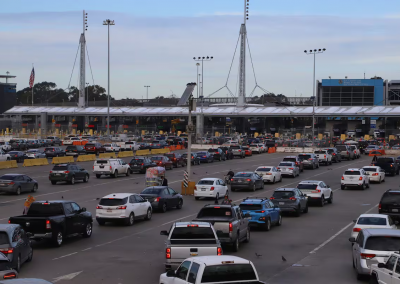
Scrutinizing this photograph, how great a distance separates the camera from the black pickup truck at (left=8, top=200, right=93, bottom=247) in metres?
19.4

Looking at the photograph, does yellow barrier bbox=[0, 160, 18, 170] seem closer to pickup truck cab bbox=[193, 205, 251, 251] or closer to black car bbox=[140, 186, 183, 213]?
black car bbox=[140, 186, 183, 213]

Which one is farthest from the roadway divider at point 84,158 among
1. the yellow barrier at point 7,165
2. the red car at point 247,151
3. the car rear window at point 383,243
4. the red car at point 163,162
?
the car rear window at point 383,243

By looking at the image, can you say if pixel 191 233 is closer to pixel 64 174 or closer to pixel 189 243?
pixel 189 243

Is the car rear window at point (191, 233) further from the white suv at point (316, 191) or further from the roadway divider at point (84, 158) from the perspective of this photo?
the roadway divider at point (84, 158)

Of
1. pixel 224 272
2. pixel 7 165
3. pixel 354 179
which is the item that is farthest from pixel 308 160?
pixel 224 272

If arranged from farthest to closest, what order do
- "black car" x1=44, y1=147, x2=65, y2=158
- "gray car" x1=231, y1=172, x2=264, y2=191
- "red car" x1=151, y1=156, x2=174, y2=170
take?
1. "black car" x1=44, y1=147, x2=65, y2=158
2. "red car" x1=151, y1=156, x2=174, y2=170
3. "gray car" x1=231, y1=172, x2=264, y2=191

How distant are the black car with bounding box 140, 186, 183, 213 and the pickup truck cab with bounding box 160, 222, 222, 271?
13.2 metres

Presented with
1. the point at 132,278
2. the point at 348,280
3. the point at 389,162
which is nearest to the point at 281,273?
the point at 348,280

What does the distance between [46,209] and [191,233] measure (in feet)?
22.7

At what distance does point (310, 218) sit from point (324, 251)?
8409mm

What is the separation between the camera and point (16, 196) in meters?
34.8

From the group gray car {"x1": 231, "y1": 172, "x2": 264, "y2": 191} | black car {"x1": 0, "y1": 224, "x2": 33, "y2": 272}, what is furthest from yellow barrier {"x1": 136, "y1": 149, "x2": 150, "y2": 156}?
black car {"x1": 0, "y1": 224, "x2": 33, "y2": 272}

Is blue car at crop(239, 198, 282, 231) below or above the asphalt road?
above

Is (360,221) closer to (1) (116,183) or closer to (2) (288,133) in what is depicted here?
(1) (116,183)
